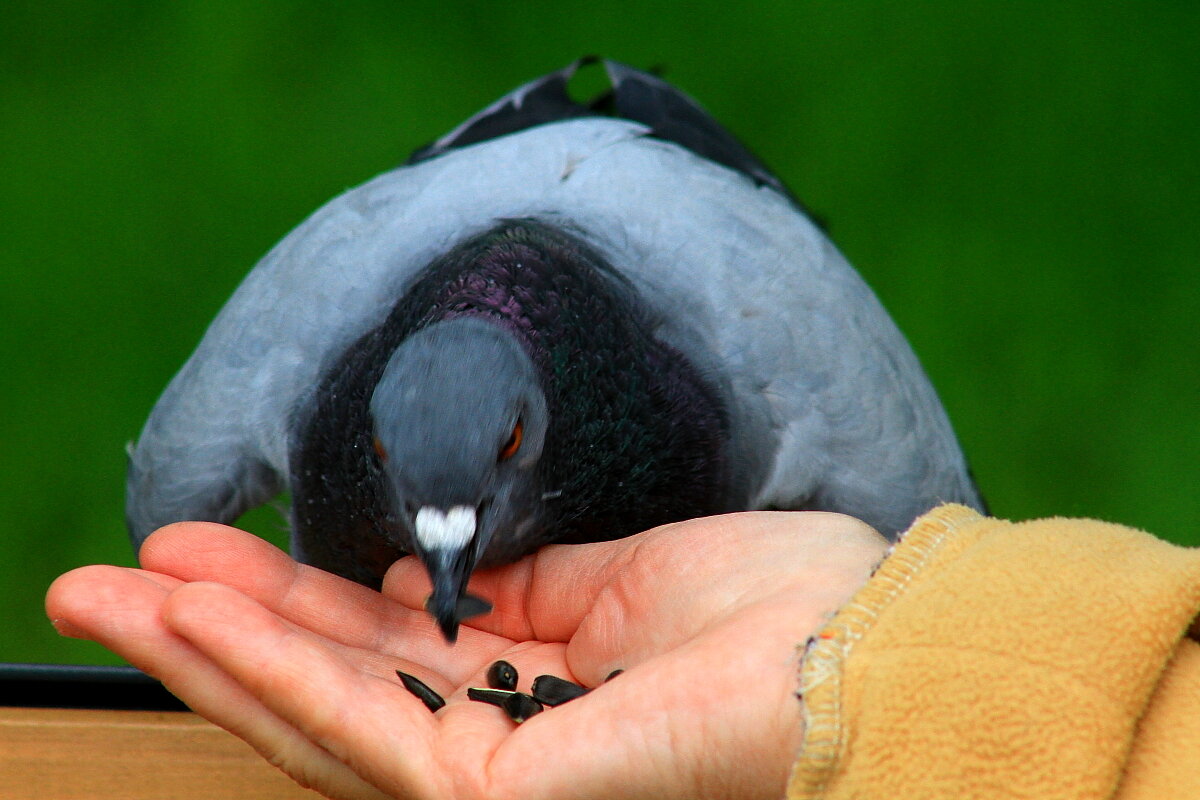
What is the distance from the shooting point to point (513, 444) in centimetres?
191

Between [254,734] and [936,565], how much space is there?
103 cm

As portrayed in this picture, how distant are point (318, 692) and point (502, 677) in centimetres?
43

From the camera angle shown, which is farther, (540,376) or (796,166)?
(796,166)

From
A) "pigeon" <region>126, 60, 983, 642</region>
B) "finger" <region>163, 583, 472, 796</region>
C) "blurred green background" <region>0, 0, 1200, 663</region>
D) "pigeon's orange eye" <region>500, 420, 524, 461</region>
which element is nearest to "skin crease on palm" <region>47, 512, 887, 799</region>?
"finger" <region>163, 583, 472, 796</region>

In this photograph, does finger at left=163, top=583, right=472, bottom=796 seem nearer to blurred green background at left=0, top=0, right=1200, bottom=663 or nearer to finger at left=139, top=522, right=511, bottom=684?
finger at left=139, top=522, right=511, bottom=684

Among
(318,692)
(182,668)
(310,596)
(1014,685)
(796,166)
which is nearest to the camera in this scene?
(1014,685)

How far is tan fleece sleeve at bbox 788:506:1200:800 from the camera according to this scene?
4.52ft

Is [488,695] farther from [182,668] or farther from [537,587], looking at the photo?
[182,668]

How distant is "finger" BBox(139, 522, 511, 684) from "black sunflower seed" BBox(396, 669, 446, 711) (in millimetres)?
176

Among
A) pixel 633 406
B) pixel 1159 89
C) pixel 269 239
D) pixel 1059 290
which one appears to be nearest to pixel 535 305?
pixel 633 406

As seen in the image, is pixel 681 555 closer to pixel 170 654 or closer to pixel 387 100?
pixel 170 654

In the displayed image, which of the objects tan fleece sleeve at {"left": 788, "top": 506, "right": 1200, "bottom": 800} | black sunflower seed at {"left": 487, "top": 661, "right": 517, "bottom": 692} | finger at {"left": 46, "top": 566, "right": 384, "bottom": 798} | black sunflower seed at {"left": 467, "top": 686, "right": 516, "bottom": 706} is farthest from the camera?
black sunflower seed at {"left": 487, "top": 661, "right": 517, "bottom": 692}

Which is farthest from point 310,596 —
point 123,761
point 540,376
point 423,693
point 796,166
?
point 796,166

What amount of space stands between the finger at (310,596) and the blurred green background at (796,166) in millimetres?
2308
